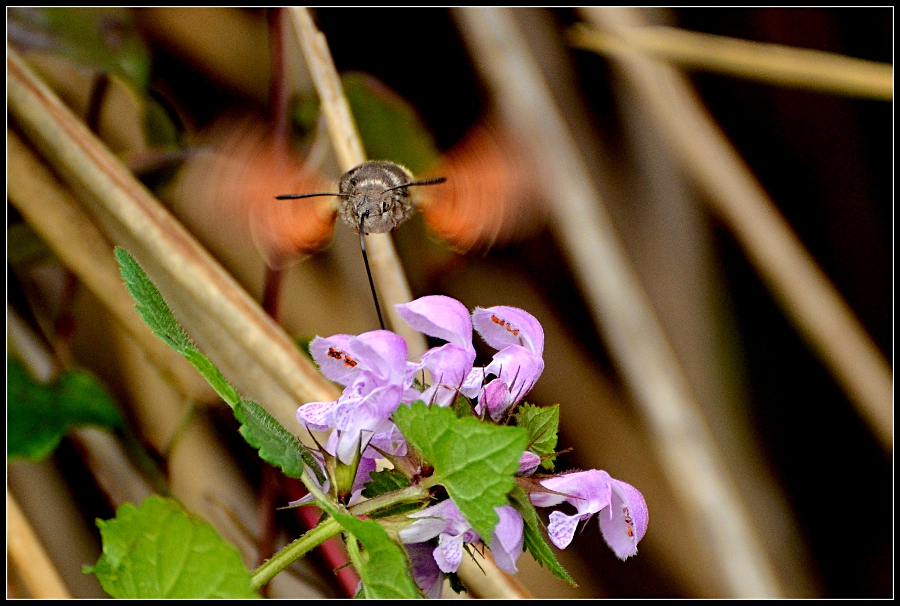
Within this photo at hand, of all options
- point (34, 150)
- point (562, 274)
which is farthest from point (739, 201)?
point (34, 150)

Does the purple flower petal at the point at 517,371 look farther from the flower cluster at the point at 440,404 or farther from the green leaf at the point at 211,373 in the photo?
the green leaf at the point at 211,373

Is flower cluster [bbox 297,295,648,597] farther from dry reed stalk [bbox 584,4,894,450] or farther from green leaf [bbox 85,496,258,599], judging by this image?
dry reed stalk [bbox 584,4,894,450]

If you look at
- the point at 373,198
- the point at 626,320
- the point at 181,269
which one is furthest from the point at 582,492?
the point at 626,320

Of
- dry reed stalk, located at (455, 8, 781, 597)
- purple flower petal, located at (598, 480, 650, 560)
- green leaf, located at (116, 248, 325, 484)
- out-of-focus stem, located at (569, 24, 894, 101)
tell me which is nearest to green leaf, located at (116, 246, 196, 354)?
green leaf, located at (116, 248, 325, 484)

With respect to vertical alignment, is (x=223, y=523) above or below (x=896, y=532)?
above

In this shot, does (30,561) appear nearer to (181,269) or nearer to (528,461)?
(181,269)

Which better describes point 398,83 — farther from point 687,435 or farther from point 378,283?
point 687,435

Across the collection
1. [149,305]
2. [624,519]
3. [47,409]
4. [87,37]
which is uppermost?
[87,37]
